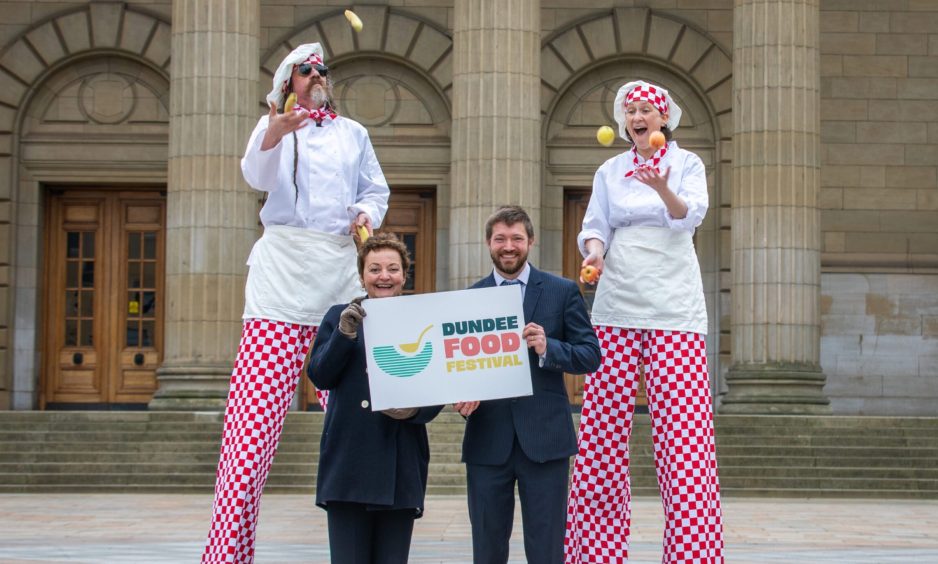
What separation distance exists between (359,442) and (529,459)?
74cm

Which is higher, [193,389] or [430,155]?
[430,155]

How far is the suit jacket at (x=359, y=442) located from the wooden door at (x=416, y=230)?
2028 cm

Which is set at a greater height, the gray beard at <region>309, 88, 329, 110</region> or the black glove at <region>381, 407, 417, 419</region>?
the gray beard at <region>309, 88, 329, 110</region>

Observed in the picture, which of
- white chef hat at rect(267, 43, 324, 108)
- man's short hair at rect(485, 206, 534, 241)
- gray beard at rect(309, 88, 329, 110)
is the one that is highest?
white chef hat at rect(267, 43, 324, 108)

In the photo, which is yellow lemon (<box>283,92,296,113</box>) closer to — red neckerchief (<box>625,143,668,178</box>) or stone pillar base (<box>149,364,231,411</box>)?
red neckerchief (<box>625,143,668,178</box>)

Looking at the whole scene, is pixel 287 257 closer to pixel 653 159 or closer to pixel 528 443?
pixel 528 443

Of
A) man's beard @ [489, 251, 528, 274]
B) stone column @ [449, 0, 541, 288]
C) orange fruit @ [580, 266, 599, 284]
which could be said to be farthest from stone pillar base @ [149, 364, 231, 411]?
man's beard @ [489, 251, 528, 274]

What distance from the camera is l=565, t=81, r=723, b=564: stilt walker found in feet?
26.8

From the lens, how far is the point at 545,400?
25.0 feet

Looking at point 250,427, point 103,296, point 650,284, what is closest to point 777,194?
point 103,296

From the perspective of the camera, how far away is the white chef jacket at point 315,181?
8.27 metres

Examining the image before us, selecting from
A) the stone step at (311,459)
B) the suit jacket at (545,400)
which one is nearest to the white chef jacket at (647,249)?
the suit jacket at (545,400)

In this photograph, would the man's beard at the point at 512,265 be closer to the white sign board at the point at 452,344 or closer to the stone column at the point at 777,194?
the white sign board at the point at 452,344

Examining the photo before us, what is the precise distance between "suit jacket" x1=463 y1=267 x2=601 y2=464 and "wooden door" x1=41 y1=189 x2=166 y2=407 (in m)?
20.9
